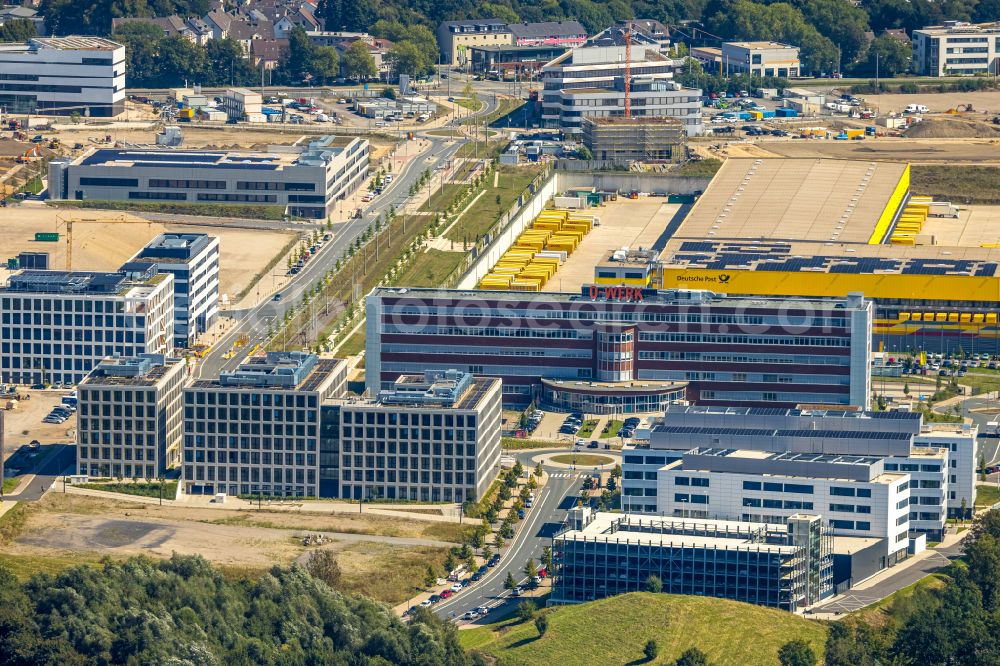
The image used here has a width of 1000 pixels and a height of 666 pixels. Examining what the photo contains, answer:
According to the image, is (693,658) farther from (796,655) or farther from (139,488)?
(139,488)

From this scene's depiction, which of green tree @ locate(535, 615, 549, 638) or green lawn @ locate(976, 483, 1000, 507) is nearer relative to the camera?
green tree @ locate(535, 615, 549, 638)

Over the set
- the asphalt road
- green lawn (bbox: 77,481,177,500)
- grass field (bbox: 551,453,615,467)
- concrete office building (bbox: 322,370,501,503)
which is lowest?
the asphalt road

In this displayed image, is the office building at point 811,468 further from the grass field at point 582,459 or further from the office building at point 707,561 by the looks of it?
the grass field at point 582,459

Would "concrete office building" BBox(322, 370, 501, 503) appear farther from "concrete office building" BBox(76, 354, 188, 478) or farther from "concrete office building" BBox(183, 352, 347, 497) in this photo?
"concrete office building" BBox(76, 354, 188, 478)

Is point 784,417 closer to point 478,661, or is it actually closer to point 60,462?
point 478,661

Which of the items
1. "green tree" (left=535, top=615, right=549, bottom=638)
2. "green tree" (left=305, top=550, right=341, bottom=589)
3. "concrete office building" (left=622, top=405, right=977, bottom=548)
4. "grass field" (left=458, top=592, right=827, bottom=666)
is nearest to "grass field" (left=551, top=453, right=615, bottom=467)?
"concrete office building" (left=622, top=405, right=977, bottom=548)

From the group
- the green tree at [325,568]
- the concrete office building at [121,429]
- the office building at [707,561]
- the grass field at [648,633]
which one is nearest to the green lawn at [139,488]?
the concrete office building at [121,429]

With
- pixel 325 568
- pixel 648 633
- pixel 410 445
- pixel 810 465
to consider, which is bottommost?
pixel 648 633

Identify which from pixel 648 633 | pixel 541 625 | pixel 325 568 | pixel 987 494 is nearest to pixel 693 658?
pixel 648 633
